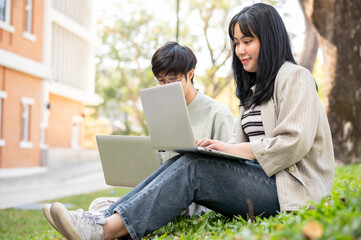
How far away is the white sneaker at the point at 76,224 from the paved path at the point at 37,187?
593 centimetres

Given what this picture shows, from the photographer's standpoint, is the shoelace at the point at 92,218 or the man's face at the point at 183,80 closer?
the shoelace at the point at 92,218

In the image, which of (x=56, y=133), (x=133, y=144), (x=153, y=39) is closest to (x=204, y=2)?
(x=153, y=39)

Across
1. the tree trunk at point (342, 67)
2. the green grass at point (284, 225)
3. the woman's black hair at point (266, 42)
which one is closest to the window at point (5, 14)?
the green grass at point (284, 225)

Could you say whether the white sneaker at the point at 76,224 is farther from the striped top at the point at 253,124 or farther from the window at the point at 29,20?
the window at the point at 29,20

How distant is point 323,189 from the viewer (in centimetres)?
267

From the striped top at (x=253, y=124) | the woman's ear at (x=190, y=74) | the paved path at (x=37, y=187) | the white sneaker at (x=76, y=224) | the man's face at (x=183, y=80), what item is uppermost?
the woman's ear at (x=190, y=74)

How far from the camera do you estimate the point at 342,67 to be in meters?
7.88

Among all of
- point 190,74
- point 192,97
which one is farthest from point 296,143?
point 190,74

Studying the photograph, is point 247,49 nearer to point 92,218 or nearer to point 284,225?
point 284,225

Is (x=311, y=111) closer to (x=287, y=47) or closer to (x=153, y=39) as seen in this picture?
(x=287, y=47)

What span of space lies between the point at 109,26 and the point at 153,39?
277 cm

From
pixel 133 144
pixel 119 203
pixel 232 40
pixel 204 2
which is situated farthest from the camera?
pixel 204 2

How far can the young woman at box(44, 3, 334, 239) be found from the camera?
2580mm

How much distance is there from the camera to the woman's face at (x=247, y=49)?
291 cm
